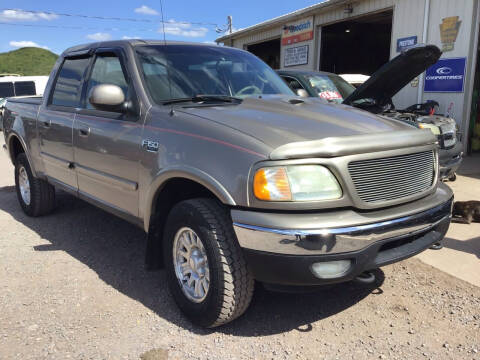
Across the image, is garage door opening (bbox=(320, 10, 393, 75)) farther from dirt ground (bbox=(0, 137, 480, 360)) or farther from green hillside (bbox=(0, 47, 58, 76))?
green hillside (bbox=(0, 47, 58, 76))

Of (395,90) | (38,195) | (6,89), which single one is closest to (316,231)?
(38,195)

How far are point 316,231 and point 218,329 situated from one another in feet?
3.51

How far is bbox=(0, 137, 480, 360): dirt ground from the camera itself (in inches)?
102

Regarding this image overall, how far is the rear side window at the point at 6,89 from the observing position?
21922 mm

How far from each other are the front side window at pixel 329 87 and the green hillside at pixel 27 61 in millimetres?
54811

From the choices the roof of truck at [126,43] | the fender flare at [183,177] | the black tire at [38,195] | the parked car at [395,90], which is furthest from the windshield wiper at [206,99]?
the black tire at [38,195]

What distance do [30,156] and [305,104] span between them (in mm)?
3336

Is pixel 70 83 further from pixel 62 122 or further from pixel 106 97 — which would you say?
pixel 106 97

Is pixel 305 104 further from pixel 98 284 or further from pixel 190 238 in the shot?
pixel 98 284

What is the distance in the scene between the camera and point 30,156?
4891 millimetres

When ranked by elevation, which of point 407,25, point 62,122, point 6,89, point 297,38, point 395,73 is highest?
point 297,38

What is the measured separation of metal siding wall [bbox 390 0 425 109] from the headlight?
9049mm

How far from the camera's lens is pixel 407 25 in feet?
33.7

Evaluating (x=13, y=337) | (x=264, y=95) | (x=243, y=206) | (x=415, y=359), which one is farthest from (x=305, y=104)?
(x=13, y=337)
